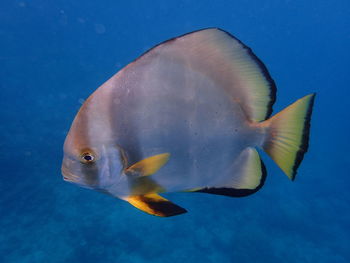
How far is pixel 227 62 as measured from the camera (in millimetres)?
1248

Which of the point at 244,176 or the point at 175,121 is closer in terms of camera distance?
the point at 175,121

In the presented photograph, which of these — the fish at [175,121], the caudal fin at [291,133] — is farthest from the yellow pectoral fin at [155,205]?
the caudal fin at [291,133]

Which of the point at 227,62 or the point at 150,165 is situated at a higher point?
the point at 227,62

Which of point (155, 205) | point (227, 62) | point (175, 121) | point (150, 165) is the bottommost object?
point (155, 205)

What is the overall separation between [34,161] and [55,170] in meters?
0.89

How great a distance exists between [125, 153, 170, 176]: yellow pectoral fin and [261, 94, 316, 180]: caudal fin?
0.54 metres

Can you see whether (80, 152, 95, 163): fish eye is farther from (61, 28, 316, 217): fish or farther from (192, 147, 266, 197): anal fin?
(192, 147, 266, 197): anal fin

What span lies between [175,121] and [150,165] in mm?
227

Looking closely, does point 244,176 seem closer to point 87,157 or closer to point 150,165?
point 150,165

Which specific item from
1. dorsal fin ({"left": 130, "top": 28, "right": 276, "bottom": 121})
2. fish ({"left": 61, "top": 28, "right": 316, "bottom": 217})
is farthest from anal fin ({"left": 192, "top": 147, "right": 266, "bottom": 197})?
dorsal fin ({"left": 130, "top": 28, "right": 276, "bottom": 121})

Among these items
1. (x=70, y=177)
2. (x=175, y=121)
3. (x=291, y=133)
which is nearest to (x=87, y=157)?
(x=70, y=177)

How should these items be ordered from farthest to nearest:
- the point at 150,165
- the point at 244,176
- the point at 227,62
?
1. the point at 244,176
2. the point at 227,62
3. the point at 150,165

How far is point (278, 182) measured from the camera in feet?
38.4

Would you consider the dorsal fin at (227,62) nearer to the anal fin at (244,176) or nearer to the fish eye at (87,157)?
the anal fin at (244,176)
